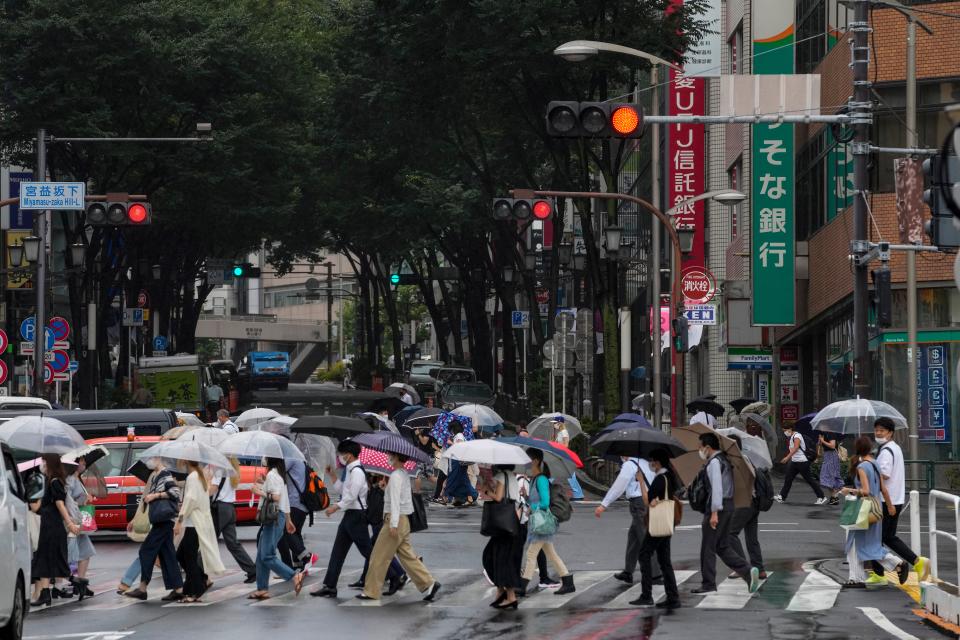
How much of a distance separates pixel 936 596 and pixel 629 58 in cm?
2297

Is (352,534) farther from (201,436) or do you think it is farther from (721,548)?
(721,548)

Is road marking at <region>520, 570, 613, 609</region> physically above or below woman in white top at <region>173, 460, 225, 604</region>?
below

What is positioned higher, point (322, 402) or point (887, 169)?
point (887, 169)

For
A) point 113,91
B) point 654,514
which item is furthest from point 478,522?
point 113,91

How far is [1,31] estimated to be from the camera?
149 ft

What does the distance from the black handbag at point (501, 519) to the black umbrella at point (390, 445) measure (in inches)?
38.9

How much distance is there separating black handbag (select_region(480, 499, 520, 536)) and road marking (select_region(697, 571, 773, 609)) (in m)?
2.04

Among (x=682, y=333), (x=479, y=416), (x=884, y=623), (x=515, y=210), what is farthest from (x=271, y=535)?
(x=682, y=333)

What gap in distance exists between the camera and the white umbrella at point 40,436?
59.1 ft

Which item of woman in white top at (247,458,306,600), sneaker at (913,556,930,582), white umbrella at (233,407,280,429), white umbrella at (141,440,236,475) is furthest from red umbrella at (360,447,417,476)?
white umbrella at (233,407,280,429)

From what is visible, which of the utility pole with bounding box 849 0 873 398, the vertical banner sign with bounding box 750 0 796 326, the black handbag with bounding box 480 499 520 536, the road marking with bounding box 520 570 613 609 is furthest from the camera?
the vertical banner sign with bounding box 750 0 796 326

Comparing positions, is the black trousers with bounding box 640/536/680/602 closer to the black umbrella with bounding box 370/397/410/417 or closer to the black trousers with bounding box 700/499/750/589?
the black trousers with bounding box 700/499/750/589

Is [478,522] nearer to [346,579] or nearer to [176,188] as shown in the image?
[346,579]

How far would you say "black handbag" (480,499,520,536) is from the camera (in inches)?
684
